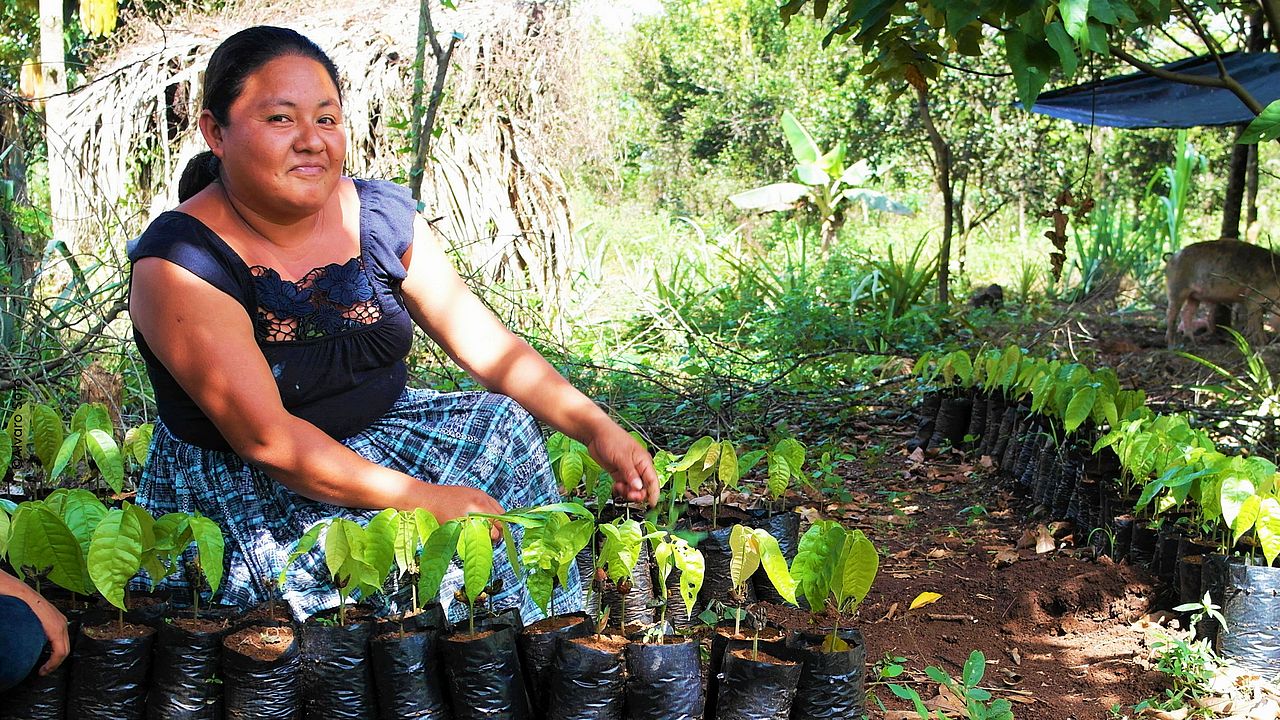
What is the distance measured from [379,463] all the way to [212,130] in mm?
696

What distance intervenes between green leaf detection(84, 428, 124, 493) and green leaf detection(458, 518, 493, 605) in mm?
1044

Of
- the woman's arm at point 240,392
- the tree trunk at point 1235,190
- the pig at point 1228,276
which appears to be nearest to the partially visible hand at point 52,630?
the woman's arm at point 240,392

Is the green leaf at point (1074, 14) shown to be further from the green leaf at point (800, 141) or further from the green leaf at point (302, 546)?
the green leaf at point (800, 141)

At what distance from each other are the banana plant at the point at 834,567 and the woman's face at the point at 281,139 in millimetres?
1077

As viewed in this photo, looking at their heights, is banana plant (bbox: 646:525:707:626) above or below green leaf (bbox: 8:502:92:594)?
below

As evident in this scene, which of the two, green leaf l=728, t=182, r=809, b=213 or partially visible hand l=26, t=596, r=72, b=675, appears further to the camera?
green leaf l=728, t=182, r=809, b=213

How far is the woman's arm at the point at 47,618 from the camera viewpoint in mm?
1583

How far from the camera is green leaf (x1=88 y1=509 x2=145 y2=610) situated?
1.62 meters

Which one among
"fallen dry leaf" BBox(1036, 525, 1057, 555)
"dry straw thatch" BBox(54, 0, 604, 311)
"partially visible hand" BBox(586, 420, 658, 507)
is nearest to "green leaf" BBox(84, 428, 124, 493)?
"partially visible hand" BBox(586, 420, 658, 507)

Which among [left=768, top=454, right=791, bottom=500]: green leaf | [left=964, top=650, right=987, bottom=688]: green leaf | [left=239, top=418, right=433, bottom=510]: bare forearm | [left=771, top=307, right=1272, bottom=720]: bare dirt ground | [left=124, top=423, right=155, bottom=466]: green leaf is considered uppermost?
[left=239, top=418, right=433, bottom=510]: bare forearm

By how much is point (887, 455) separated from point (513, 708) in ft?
9.78

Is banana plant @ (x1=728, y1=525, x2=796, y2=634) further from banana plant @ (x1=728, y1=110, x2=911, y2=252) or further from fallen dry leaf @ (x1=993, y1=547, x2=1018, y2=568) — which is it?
banana plant @ (x1=728, y1=110, x2=911, y2=252)

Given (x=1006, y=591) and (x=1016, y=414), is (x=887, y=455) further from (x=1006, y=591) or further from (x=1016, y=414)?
(x=1006, y=591)

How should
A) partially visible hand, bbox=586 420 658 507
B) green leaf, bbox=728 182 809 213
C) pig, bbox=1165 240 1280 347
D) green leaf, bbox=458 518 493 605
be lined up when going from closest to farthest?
green leaf, bbox=458 518 493 605 < partially visible hand, bbox=586 420 658 507 < pig, bbox=1165 240 1280 347 < green leaf, bbox=728 182 809 213
